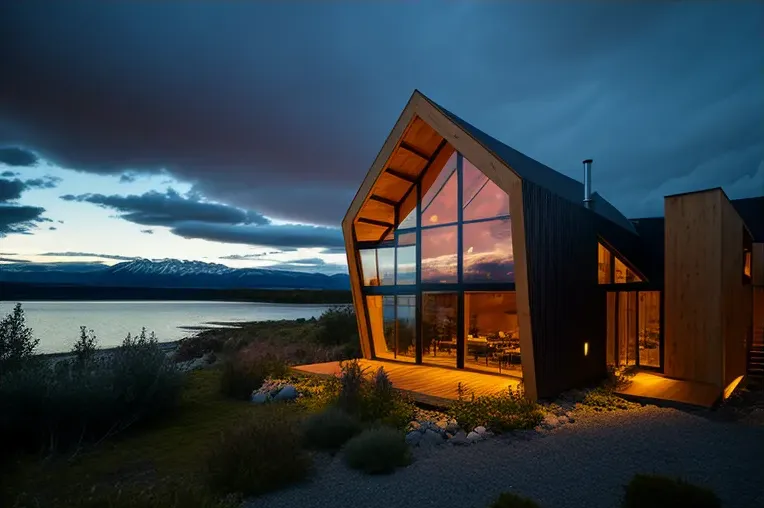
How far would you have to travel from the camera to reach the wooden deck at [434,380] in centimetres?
748

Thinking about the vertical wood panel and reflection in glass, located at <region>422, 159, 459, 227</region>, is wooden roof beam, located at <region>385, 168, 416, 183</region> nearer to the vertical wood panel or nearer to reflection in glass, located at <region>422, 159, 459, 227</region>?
reflection in glass, located at <region>422, 159, 459, 227</region>

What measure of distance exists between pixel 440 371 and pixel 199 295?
422 ft

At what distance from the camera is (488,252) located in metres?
9.16

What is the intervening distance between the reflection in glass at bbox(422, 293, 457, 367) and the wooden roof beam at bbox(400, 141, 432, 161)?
10.9 ft

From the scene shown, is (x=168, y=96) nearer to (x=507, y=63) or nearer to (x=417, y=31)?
(x=417, y=31)

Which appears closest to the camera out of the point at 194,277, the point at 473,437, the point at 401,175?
the point at 473,437

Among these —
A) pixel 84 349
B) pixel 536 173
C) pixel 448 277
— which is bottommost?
pixel 84 349

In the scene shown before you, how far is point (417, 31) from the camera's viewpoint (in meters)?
13.7

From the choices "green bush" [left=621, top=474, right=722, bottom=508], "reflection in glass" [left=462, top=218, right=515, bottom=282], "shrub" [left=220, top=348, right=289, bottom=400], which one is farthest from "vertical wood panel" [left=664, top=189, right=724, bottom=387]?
"shrub" [left=220, top=348, right=289, bottom=400]

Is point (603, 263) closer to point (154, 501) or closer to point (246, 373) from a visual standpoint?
point (246, 373)

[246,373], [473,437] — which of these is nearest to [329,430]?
[473,437]

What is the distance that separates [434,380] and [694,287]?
5502mm

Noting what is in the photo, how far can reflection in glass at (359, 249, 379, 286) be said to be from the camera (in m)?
11.4

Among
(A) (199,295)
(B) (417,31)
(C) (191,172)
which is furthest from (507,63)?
(A) (199,295)
